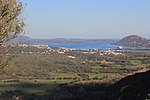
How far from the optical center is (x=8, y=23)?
14.1m

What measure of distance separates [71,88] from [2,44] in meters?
48.6

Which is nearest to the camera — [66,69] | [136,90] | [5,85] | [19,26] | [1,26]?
[1,26]

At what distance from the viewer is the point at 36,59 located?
135500 mm

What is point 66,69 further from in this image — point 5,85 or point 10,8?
point 10,8

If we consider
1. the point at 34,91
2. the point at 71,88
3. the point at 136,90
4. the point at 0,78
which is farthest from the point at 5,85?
the point at 0,78

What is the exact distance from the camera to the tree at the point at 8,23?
45.5 ft

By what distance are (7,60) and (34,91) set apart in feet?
156

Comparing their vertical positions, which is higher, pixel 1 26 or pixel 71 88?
pixel 1 26

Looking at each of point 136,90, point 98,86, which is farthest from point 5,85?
point 136,90

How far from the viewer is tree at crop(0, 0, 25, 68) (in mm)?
13875

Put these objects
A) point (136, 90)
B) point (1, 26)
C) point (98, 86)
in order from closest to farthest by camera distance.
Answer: point (1, 26)
point (136, 90)
point (98, 86)

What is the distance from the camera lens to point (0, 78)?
1484cm

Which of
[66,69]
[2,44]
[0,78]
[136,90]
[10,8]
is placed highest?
[10,8]

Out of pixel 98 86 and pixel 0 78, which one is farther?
pixel 98 86
